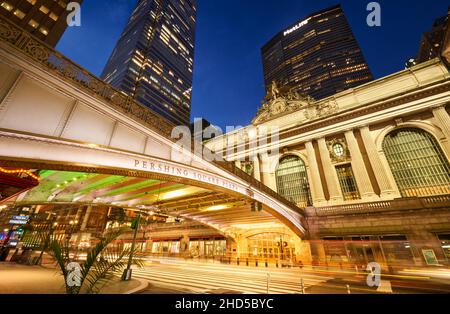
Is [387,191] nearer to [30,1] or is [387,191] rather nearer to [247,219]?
[247,219]

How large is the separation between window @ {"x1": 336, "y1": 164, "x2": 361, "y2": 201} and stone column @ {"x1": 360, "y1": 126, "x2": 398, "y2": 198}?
7.08 feet

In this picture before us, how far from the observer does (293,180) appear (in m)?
25.1

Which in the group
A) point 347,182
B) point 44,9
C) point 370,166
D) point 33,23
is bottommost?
point 347,182

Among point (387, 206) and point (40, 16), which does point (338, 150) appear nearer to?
point (387, 206)

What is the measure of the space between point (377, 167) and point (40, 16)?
5666 cm

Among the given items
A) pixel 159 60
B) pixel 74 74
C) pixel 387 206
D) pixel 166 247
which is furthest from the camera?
pixel 159 60

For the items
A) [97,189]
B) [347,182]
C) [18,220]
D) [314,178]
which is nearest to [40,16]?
[18,220]

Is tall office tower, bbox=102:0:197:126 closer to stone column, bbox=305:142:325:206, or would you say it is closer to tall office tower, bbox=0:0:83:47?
tall office tower, bbox=0:0:83:47

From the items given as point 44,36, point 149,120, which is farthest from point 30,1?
point 149,120

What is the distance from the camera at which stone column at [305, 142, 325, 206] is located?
21266 mm

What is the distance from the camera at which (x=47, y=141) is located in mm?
4438

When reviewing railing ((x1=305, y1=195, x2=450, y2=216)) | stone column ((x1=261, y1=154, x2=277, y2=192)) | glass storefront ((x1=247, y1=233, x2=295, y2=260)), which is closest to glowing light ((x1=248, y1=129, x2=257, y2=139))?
stone column ((x1=261, y1=154, x2=277, y2=192))
